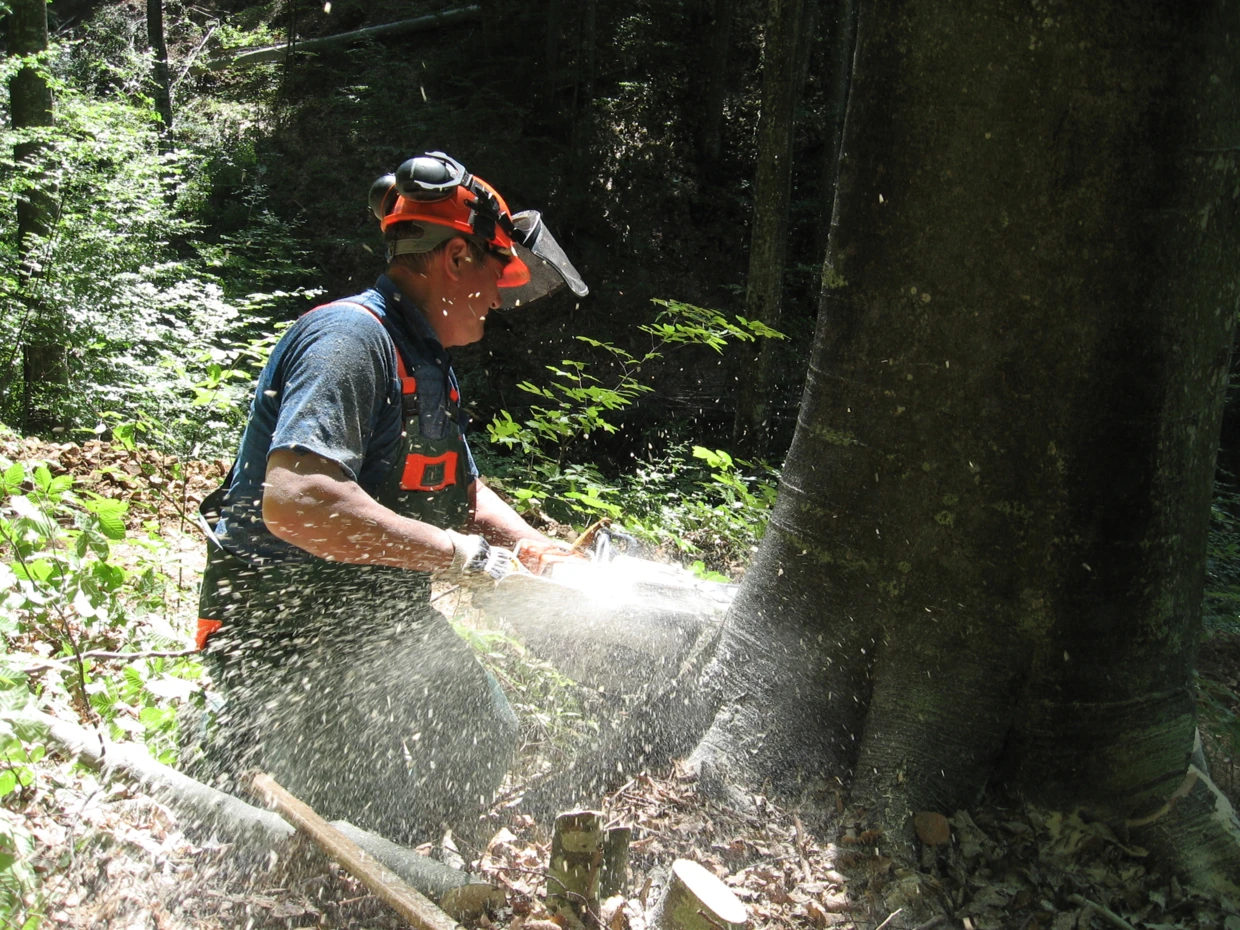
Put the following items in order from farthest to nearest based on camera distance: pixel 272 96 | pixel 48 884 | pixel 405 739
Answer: pixel 272 96, pixel 405 739, pixel 48 884

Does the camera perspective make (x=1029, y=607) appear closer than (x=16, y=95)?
Yes

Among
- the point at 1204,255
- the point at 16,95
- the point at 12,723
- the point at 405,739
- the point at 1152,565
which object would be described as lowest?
the point at 405,739

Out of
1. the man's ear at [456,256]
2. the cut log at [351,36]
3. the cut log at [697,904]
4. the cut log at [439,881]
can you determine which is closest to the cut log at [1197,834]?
the cut log at [697,904]

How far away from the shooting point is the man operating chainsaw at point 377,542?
7.19ft

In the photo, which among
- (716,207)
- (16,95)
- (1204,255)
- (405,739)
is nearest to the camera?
(1204,255)

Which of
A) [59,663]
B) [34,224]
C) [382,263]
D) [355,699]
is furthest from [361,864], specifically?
[382,263]

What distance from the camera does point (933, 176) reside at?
7.77ft

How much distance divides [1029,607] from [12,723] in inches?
91.0

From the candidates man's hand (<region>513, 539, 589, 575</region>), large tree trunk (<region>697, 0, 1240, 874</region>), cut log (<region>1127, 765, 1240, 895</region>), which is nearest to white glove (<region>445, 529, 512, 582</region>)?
man's hand (<region>513, 539, 589, 575</region>)

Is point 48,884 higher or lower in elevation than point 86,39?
lower

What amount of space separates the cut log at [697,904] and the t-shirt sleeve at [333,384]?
1215mm

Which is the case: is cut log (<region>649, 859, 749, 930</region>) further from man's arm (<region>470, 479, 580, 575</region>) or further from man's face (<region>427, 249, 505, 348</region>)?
man's face (<region>427, 249, 505, 348</region>)

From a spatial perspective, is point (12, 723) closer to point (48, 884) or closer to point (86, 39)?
point (48, 884)

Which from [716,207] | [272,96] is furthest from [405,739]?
[272,96]
